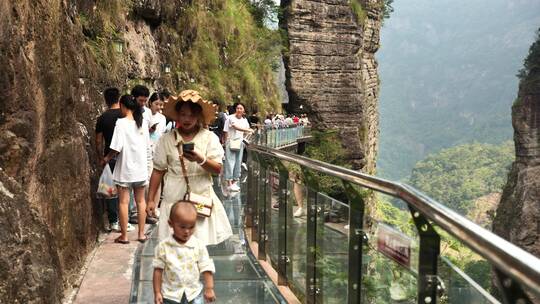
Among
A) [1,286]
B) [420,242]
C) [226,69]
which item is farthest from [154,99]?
[226,69]

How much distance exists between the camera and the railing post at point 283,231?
5.45 meters

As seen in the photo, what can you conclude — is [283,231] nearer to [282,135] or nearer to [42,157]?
[42,157]

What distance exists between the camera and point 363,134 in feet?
129

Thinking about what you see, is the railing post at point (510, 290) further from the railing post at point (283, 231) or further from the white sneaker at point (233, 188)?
the white sneaker at point (233, 188)

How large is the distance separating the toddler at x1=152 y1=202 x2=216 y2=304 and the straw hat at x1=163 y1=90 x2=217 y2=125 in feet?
2.31

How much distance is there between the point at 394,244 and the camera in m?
2.96

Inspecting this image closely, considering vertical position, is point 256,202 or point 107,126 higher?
point 107,126

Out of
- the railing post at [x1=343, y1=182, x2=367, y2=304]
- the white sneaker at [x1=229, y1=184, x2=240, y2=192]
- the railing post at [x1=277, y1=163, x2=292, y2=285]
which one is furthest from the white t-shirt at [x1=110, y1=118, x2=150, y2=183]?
the white sneaker at [x1=229, y1=184, x2=240, y2=192]

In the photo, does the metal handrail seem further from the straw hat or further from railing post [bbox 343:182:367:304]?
the straw hat

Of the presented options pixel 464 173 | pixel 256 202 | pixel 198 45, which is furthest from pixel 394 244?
pixel 464 173

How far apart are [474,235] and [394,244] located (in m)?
1.09

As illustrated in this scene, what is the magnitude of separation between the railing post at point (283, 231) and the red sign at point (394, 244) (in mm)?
2268

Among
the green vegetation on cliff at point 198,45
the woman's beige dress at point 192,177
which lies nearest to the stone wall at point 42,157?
the woman's beige dress at point 192,177

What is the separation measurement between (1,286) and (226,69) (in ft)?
76.0
